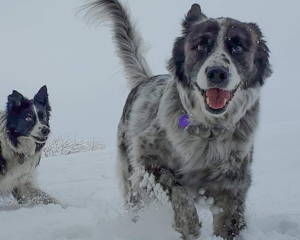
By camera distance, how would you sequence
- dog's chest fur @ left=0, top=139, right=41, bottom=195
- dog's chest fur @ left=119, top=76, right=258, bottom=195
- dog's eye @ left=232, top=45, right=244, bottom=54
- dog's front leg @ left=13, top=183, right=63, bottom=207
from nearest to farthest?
dog's eye @ left=232, top=45, right=244, bottom=54 < dog's chest fur @ left=119, top=76, right=258, bottom=195 < dog's front leg @ left=13, top=183, right=63, bottom=207 < dog's chest fur @ left=0, top=139, right=41, bottom=195

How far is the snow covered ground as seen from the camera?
3516 mm

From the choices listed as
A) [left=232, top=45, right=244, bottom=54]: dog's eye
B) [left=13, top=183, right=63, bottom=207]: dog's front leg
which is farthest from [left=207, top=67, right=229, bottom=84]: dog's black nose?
[left=13, top=183, right=63, bottom=207]: dog's front leg

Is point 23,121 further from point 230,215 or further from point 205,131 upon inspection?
point 230,215

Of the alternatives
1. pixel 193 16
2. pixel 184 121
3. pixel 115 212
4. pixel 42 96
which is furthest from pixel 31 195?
pixel 193 16

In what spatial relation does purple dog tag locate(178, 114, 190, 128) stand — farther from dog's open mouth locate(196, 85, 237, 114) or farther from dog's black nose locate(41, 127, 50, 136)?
dog's black nose locate(41, 127, 50, 136)

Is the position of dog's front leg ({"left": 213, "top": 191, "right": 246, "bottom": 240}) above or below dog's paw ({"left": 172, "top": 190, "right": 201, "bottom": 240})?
below

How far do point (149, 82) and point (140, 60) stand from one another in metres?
0.86

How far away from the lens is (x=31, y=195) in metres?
6.42

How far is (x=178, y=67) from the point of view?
12.1ft

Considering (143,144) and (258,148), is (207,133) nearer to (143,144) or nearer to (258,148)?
(143,144)

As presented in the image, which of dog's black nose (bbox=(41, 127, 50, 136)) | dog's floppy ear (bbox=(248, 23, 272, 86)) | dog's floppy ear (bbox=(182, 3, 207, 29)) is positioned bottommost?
dog's black nose (bbox=(41, 127, 50, 136))

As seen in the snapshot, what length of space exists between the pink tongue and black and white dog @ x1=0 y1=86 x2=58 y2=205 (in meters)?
4.07

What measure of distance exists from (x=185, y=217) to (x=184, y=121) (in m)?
0.86

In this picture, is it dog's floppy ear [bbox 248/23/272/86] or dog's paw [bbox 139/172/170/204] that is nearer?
dog's paw [bbox 139/172/170/204]
